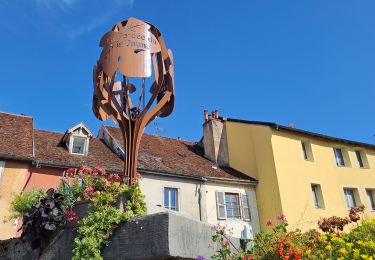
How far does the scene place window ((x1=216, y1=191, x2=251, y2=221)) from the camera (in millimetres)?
18125

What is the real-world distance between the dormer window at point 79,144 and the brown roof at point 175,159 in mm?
1873

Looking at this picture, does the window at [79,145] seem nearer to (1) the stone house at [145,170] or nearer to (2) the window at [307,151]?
(1) the stone house at [145,170]

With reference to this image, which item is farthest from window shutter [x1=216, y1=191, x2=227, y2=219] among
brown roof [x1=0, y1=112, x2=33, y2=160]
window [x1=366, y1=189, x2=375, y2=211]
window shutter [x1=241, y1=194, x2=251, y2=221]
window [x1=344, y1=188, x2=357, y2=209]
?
window [x1=366, y1=189, x2=375, y2=211]

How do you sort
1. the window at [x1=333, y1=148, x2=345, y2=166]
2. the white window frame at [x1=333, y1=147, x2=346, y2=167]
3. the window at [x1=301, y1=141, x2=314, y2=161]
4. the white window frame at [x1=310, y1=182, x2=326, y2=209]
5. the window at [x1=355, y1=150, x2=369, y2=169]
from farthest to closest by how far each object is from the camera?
the window at [x1=355, y1=150, x2=369, y2=169] → the window at [x1=333, y1=148, x2=345, y2=166] → the white window frame at [x1=333, y1=147, x2=346, y2=167] → the window at [x1=301, y1=141, x2=314, y2=161] → the white window frame at [x1=310, y1=182, x2=326, y2=209]

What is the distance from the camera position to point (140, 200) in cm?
504

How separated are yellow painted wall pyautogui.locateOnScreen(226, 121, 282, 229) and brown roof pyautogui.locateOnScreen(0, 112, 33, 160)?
35.4ft

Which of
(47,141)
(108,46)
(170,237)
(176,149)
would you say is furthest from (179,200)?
(170,237)

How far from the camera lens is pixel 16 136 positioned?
16.5 metres

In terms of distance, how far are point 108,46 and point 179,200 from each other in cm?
1210

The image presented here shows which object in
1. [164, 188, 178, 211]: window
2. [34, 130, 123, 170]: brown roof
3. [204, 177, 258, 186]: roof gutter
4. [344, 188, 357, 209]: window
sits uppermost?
[34, 130, 123, 170]: brown roof

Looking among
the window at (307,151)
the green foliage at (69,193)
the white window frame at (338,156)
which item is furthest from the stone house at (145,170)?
the green foliage at (69,193)

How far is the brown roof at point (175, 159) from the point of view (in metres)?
18.0

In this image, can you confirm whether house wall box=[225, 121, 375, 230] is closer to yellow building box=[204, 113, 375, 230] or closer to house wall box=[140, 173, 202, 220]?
yellow building box=[204, 113, 375, 230]

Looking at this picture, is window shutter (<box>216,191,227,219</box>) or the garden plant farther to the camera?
window shutter (<box>216,191,227,219</box>)
